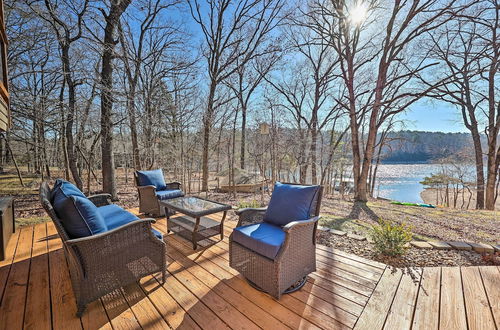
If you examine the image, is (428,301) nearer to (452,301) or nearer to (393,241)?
(452,301)

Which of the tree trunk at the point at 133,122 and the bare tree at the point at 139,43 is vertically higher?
the bare tree at the point at 139,43

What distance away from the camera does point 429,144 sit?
19.5m

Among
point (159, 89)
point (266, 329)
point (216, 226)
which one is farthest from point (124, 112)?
point (266, 329)

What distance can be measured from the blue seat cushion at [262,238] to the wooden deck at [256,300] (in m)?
0.42

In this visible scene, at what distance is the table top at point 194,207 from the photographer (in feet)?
9.00

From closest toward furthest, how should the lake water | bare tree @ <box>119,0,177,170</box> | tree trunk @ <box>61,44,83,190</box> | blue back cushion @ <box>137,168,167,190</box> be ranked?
blue back cushion @ <box>137,168,167,190</box>, tree trunk @ <box>61,44,83,190</box>, bare tree @ <box>119,0,177,170</box>, the lake water

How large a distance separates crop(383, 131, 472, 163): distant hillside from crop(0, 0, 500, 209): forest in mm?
1640

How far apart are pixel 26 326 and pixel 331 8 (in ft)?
30.4

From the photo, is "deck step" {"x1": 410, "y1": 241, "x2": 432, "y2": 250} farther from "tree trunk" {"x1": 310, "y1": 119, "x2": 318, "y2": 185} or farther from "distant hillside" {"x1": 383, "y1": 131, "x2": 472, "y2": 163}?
"tree trunk" {"x1": 310, "y1": 119, "x2": 318, "y2": 185}

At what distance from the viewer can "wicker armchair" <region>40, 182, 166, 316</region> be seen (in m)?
1.58

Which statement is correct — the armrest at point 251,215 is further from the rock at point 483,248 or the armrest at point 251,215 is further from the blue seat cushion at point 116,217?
the rock at point 483,248

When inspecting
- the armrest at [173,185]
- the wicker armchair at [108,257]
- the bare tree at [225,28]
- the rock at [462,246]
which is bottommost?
the rock at [462,246]

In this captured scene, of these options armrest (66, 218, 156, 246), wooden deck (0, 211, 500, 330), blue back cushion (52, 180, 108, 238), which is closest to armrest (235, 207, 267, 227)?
wooden deck (0, 211, 500, 330)

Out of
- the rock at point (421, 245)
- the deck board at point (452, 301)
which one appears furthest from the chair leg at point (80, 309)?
the rock at point (421, 245)
